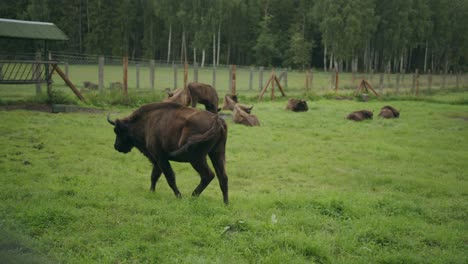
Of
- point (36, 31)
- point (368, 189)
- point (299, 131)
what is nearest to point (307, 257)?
point (368, 189)

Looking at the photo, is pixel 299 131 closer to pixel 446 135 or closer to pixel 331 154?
pixel 331 154

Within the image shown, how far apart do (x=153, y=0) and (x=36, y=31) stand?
155ft

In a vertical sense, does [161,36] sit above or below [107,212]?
above

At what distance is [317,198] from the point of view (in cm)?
720

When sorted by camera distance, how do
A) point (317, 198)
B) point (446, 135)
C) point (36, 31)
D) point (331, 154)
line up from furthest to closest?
point (36, 31), point (446, 135), point (331, 154), point (317, 198)

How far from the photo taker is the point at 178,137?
6.88 meters

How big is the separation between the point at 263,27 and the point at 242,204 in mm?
63126

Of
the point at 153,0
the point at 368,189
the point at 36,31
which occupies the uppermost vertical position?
the point at 153,0

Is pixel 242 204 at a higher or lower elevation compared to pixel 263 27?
lower

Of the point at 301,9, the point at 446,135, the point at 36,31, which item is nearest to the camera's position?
the point at 446,135

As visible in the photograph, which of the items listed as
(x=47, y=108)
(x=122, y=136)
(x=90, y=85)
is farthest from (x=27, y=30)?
(x=122, y=136)

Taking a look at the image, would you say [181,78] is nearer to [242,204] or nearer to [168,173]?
[168,173]

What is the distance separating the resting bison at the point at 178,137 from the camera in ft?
21.8

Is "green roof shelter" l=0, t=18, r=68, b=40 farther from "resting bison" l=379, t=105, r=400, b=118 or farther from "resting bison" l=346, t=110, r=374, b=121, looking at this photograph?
"resting bison" l=379, t=105, r=400, b=118
